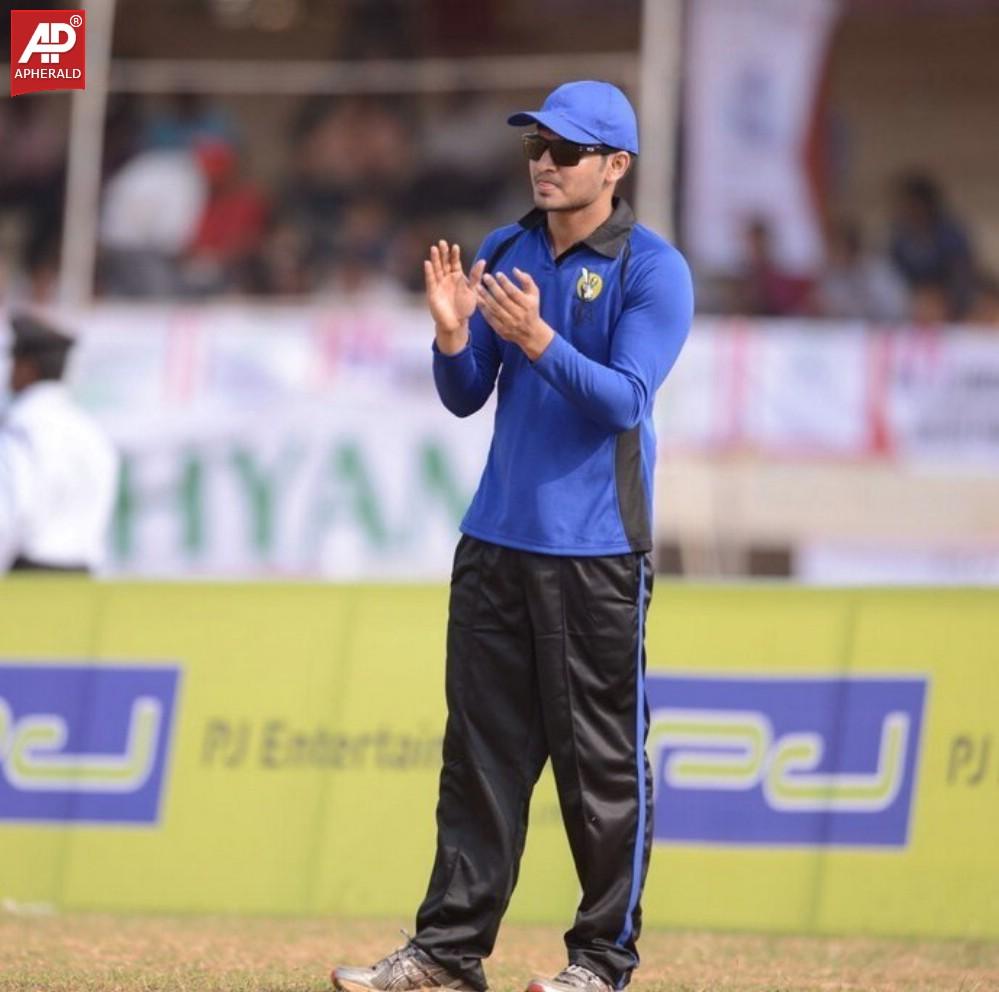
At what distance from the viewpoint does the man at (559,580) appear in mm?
5867

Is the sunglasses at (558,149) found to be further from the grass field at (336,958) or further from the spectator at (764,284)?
the spectator at (764,284)

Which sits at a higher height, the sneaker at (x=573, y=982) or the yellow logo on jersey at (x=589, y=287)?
the yellow logo on jersey at (x=589, y=287)

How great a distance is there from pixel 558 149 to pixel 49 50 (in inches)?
362

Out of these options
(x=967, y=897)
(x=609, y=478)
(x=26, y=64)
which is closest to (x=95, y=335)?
(x=26, y=64)

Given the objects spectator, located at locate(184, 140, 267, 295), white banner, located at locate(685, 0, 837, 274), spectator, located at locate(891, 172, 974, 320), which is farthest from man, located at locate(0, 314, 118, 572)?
spectator, located at locate(891, 172, 974, 320)

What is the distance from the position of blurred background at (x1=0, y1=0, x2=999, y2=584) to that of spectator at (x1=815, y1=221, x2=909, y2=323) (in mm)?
24

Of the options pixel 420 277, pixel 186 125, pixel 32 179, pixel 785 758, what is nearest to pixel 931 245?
pixel 420 277

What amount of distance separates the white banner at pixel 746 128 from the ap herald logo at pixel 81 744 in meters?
7.49

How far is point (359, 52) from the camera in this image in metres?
18.0

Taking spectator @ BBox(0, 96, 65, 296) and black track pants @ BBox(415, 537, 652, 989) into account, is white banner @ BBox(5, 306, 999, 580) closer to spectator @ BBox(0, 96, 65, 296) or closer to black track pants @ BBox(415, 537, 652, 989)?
spectator @ BBox(0, 96, 65, 296)

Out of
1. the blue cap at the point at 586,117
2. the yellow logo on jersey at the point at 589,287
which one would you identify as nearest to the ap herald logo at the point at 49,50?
the blue cap at the point at 586,117

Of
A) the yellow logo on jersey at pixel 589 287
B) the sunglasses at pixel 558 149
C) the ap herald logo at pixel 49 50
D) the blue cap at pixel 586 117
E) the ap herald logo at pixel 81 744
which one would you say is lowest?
the ap herald logo at pixel 81 744

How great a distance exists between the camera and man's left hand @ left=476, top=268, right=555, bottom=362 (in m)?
5.55

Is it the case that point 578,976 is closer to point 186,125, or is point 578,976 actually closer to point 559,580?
point 559,580
